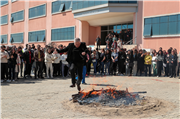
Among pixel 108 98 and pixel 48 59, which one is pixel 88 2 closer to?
pixel 48 59

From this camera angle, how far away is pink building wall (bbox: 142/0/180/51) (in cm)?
1964

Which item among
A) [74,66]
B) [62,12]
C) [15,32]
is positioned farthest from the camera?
[15,32]

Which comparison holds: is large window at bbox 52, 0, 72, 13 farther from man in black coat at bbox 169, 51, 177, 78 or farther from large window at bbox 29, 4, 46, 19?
man in black coat at bbox 169, 51, 177, 78

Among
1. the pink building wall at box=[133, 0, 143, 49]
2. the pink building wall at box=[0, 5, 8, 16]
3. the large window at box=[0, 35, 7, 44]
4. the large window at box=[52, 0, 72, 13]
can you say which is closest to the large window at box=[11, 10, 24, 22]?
the pink building wall at box=[0, 5, 8, 16]

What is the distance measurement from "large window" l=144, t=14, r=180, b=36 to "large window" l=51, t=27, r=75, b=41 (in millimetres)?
11664

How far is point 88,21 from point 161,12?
447 inches

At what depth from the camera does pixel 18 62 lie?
12648 mm

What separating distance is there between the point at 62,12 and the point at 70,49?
24831mm

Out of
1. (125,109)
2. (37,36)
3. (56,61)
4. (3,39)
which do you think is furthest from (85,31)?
(125,109)

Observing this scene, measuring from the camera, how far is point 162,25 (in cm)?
2077

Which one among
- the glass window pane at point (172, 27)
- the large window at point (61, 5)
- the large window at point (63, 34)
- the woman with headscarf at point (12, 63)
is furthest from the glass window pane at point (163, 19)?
the woman with headscarf at point (12, 63)

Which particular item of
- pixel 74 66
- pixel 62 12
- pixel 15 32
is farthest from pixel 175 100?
pixel 15 32

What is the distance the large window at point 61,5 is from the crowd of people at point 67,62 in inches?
616

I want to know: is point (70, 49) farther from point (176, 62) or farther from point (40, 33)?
point (40, 33)
